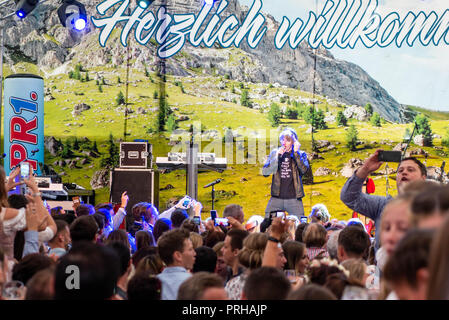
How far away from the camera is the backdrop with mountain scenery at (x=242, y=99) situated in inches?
459

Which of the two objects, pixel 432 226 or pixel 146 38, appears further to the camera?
pixel 146 38

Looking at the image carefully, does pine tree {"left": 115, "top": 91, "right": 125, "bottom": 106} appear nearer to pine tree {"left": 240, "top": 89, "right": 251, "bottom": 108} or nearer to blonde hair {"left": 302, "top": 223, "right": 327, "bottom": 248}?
pine tree {"left": 240, "top": 89, "right": 251, "bottom": 108}

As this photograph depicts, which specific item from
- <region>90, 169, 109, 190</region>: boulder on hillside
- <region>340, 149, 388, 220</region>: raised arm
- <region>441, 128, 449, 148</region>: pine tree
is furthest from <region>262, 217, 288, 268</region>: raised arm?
<region>441, 128, 449, 148</region>: pine tree

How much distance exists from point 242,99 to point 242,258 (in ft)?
28.3

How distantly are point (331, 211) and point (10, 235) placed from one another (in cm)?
852

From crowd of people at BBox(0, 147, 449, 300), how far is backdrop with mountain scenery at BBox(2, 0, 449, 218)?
601 centimetres

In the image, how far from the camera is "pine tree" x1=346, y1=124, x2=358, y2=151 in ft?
38.8

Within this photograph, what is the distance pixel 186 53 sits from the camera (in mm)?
12141

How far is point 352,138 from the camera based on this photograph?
11875 millimetres

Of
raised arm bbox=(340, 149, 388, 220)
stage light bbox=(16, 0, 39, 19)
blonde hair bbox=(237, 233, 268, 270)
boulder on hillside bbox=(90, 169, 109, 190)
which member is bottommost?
boulder on hillside bbox=(90, 169, 109, 190)

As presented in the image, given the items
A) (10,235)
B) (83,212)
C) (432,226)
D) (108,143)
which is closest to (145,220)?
(83,212)

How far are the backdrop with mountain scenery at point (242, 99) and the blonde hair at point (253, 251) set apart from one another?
7.76m

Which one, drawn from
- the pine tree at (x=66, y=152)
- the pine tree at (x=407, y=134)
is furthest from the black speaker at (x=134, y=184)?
the pine tree at (x=407, y=134)
